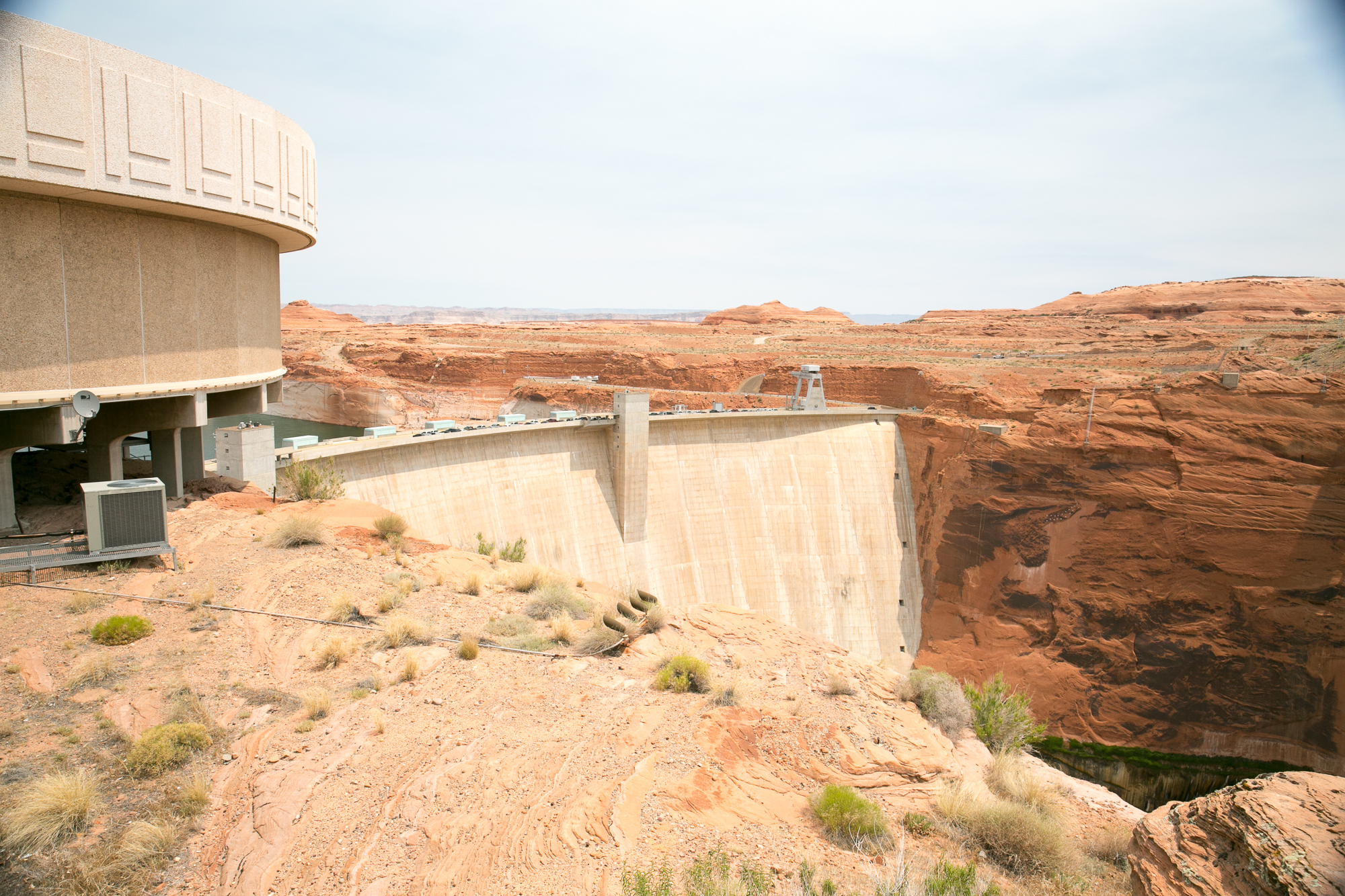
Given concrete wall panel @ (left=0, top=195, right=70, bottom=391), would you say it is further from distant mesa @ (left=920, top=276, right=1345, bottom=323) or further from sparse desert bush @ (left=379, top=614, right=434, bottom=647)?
distant mesa @ (left=920, top=276, right=1345, bottom=323)

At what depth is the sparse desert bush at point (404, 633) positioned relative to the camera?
403 inches

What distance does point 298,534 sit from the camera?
12.7m

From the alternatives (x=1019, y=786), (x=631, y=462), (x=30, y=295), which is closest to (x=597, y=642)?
(x=1019, y=786)

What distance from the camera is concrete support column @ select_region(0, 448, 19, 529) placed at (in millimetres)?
12070

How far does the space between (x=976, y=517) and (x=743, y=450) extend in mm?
9744

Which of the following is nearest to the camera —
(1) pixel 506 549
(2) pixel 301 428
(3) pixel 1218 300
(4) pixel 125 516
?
(4) pixel 125 516

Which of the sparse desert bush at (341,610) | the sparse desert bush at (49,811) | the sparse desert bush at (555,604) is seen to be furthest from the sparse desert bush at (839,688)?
the sparse desert bush at (49,811)

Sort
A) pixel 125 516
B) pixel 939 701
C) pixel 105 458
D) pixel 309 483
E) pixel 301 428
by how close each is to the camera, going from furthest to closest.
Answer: pixel 301 428, pixel 309 483, pixel 105 458, pixel 125 516, pixel 939 701

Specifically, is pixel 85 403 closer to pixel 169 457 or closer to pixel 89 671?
pixel 169 457

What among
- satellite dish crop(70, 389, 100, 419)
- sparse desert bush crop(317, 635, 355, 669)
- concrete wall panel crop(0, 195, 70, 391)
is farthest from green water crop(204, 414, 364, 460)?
sparse desert bush crop(317, 635, 355, 669)

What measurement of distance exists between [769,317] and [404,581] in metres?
77.3

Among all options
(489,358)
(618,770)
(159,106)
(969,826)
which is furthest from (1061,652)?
(489,358)

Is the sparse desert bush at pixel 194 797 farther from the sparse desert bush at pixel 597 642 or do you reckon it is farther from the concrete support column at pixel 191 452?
the concrete support column at pixel 191 452

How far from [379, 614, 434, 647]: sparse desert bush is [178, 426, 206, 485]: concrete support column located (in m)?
7.90
